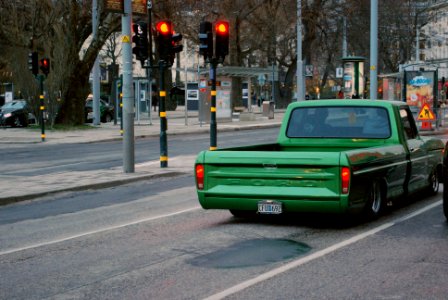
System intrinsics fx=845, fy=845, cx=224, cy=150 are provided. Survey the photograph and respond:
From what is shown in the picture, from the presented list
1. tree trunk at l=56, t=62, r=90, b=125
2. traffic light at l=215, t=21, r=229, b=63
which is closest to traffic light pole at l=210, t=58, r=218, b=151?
traffic light at l=215, t=21, r=229, b=63

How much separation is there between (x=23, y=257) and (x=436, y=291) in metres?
4.13

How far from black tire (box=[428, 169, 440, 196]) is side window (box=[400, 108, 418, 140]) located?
2.72 feet

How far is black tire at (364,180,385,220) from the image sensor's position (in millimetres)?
10250

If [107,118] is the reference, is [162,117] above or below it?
above

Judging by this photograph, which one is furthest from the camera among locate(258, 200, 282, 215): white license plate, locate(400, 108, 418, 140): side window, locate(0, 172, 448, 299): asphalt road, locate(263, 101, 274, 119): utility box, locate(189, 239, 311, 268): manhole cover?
locate(263, 101, 274, 119): utility box

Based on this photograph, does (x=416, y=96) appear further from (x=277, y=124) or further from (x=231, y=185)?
(x=231, y=185)

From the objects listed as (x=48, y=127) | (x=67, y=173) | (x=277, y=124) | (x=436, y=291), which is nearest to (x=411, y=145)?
(x=436, y=291)

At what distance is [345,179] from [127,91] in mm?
8541

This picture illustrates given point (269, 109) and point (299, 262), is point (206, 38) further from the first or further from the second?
point (269, 109)

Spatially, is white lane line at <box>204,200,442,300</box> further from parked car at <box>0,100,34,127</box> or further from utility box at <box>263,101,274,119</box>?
utility box at <box>263,101,274,119</box>

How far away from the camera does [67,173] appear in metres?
18.2

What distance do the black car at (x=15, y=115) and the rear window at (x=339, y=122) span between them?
102 feet

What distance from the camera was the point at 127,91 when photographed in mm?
17250

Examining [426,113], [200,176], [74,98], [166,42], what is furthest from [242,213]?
[74,98]
